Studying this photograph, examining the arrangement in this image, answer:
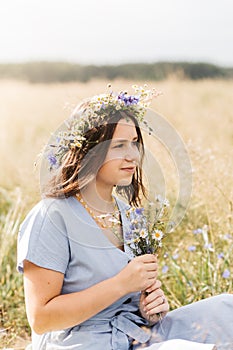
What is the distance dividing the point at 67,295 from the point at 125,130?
1.96ft

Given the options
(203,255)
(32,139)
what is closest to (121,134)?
(203,255)

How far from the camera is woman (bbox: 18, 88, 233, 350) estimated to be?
2.06m

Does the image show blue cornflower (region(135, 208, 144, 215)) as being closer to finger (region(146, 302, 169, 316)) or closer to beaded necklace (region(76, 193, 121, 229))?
beaded necklace (region(76, 193, 121, 229))

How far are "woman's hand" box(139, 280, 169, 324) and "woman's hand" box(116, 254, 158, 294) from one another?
0.06 meters

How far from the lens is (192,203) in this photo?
422 cm

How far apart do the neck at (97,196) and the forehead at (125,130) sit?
7.9 inches

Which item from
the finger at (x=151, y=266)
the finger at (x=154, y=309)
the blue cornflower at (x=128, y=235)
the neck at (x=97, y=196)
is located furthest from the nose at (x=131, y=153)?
the finger at (x=154, y=309)

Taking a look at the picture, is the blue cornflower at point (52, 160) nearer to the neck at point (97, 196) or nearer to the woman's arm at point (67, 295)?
the neck at point (97, 196)

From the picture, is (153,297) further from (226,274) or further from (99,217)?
(226,274)

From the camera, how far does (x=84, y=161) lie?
220cm

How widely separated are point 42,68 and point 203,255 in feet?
47.4

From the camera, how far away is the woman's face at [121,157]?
2.18 meters

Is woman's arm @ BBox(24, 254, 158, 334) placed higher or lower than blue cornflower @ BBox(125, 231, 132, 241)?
lower

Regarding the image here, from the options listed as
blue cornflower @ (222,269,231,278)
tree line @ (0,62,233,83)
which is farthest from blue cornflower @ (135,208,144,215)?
tree line @ (0,62,233,83)
